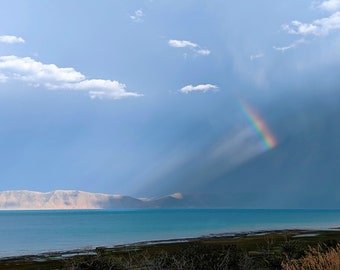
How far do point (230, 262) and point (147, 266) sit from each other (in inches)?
186

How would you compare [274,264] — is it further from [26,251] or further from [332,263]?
[26,251]

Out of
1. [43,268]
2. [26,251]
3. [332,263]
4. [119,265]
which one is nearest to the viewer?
[332,263]

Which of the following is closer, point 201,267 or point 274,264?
point 201,267

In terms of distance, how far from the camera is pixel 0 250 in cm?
7356

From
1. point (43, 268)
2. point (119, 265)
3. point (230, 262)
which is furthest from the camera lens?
point (43, 268)

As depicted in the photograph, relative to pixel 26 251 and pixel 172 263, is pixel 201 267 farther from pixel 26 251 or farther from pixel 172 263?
pixel 26 251

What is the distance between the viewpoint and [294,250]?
2716 cm

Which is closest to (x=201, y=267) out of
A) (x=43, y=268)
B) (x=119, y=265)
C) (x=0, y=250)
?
(x=119, y=265)

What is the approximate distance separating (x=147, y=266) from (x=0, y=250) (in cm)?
6252

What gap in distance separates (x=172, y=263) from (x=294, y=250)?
1018 centimetres

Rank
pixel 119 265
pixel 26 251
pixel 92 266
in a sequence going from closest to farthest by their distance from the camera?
1. pixel 92 266
2. pixel 119 265
3. pixel 26 251

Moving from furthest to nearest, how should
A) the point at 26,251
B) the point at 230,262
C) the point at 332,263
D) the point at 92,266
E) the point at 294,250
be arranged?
the point at 26,251
the point at 294,250
the point at 230,262
the point at 92,266
the point at 332,263

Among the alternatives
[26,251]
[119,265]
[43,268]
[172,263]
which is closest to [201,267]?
[172,263]

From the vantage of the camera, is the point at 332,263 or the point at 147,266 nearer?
the point at 332,263
